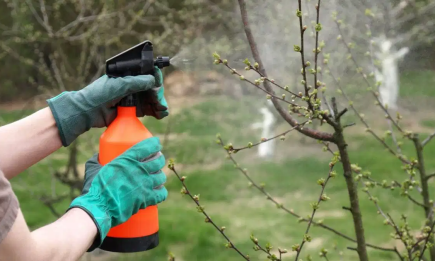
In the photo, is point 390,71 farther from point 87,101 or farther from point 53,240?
point 53,240

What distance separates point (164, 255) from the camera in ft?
12.4

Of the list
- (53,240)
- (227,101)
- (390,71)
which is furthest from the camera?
(227,101)

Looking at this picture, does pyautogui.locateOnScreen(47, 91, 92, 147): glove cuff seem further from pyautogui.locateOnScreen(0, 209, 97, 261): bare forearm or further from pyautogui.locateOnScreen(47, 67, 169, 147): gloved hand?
pyautogui.locateOnScreen(0, 209, 97, 261): bare forearm

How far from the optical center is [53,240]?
0.99 meters

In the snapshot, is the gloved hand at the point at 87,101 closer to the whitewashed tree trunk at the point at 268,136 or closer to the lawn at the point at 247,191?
the lawn at the point at 247,191

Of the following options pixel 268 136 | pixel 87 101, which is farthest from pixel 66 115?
pixel 268 136

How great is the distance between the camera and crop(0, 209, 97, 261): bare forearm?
890 millimetres

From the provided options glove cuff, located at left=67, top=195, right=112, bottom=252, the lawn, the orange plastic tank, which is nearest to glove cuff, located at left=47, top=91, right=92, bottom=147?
the orange plastic tank

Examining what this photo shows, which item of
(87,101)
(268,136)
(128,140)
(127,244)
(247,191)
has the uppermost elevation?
(87,101)

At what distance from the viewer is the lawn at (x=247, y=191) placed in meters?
3.87

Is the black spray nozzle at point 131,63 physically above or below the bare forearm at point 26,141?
above

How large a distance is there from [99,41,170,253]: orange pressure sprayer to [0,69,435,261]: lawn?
203 cm

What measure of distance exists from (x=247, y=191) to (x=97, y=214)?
4.11 m

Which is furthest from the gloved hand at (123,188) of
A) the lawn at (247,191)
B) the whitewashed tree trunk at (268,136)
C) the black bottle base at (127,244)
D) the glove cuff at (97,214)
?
the whitewashed tree trunk at (268,136)
